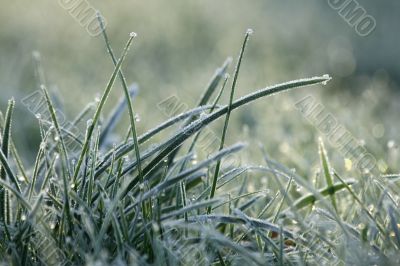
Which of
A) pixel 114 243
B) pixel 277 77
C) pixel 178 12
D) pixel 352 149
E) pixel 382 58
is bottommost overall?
pixel 114 243

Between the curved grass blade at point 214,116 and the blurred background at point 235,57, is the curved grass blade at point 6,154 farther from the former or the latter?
the blurred background at point 235,57

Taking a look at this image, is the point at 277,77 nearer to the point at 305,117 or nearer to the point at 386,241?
the point at 305,117

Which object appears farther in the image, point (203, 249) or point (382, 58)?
point (382, 58)

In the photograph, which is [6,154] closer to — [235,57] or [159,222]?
[159,222]

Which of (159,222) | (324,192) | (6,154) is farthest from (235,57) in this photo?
(159,222)

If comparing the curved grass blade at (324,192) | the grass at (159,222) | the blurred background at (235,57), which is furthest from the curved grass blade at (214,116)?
the blurred background at (235,57)

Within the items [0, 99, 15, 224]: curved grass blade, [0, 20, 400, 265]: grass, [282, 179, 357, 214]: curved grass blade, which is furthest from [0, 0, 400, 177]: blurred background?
[0, 99, 15, 224]: curved grass blade

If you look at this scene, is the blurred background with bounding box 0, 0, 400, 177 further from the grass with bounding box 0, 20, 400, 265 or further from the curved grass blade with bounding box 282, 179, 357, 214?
the grass with bounding box 0, 20, 400, 265

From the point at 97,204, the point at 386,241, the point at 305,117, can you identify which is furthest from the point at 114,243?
the point at 305,117
